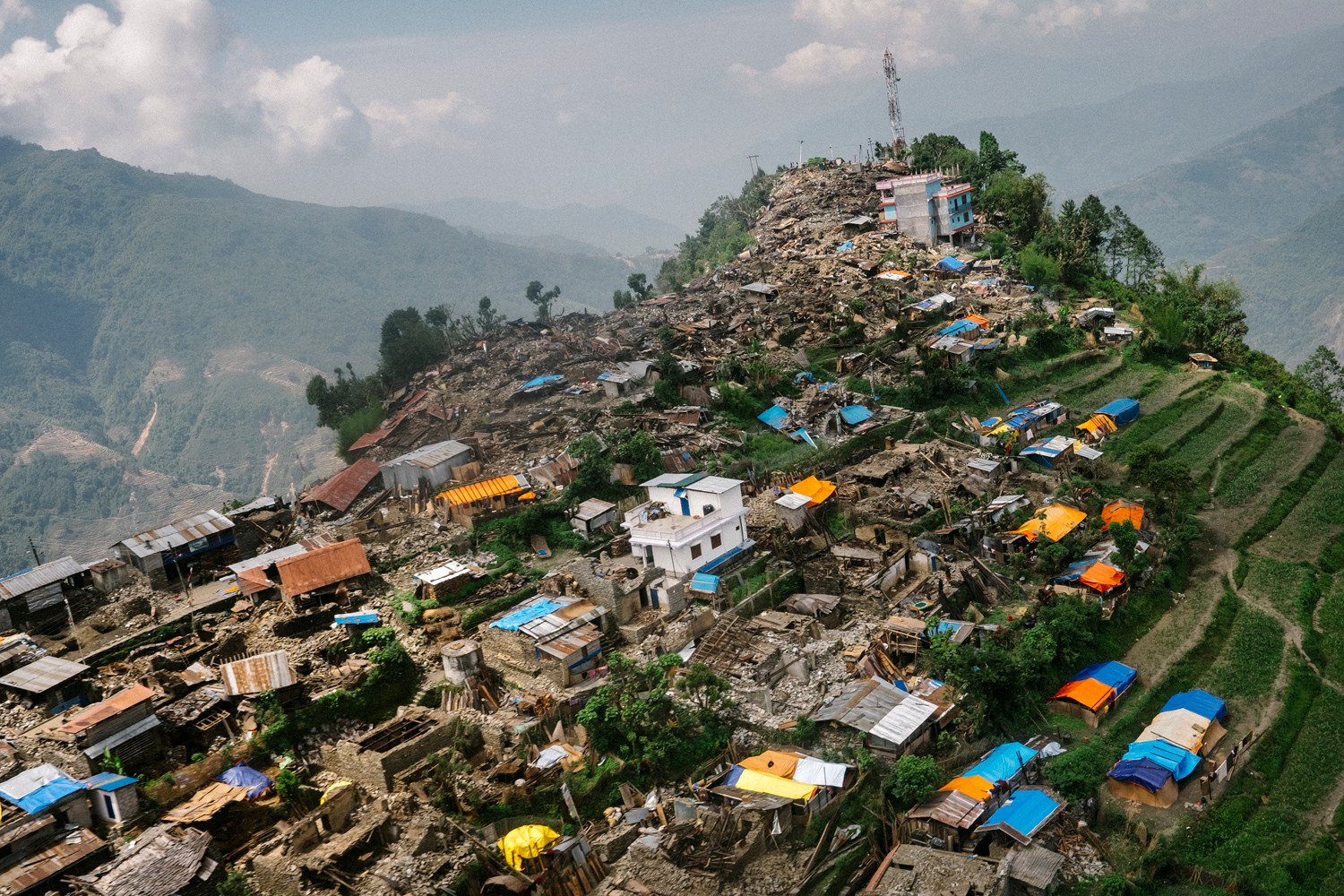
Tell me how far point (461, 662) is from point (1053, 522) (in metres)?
18.8

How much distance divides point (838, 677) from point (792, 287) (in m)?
30.2

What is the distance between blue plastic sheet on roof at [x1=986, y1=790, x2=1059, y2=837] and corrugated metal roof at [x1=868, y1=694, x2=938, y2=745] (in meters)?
2.33

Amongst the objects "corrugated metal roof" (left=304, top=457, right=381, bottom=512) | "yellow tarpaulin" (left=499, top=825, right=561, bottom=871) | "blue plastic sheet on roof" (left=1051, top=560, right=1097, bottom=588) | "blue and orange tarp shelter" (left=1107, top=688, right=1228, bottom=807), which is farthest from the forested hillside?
"blue and orange tarp shelter" (left=1107, top=688, right=1228, bottom=807)

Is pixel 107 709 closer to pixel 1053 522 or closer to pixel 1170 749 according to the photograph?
pixel 1170 749

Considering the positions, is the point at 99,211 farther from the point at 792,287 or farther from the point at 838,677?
the point at 838,677

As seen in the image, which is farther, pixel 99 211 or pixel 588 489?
pixel 99 211

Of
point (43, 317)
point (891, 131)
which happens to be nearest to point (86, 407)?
point (43, 317)

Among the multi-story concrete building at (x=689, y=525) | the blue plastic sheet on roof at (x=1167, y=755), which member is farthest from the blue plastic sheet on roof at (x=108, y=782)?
the blue plastic sheet on roof at (x=1167, y=755)

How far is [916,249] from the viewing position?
175 feet

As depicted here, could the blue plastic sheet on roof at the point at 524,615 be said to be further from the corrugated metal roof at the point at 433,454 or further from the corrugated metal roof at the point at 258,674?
the corrugated metal roof at the point at 433,454

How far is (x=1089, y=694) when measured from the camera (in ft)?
75.3

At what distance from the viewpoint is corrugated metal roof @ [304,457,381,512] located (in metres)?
33.8

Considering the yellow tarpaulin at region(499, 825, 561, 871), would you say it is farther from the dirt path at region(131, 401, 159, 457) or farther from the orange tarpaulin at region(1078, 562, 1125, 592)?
the dirt path at region(131, 401, 159, 457)

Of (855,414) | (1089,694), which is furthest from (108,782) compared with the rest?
(855,414)
